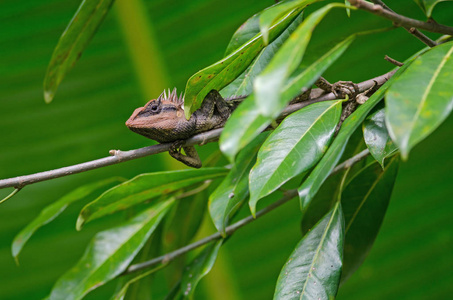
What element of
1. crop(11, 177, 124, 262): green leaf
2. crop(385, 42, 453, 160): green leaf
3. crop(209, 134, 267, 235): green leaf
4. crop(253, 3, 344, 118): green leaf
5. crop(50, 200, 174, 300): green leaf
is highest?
crop(253, 3, 344, 118): green leaf

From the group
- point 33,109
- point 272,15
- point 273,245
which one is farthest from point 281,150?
point 33,109

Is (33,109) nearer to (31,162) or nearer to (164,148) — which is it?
(31,162)

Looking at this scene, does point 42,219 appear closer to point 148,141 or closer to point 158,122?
point 158,122

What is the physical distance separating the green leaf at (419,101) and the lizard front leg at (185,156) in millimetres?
961

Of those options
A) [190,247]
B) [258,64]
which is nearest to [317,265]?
[190,247]

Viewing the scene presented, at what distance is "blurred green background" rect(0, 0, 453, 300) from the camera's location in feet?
7.61

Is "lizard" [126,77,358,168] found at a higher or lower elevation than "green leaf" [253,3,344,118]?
lower

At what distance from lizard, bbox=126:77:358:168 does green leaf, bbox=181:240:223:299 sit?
15.1 inches

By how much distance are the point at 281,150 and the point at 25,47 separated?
171 centimetres

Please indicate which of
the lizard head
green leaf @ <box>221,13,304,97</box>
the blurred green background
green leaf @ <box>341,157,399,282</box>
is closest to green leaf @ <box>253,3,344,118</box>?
green leaf @ <box>221,13,304,97</box>

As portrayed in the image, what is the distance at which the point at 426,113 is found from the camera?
801mm

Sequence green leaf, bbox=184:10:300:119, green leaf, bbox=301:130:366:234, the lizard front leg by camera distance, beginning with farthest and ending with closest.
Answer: the lizard front leg < green leaf, bbox=301:130:366:234 < green leaf, bbox=184:10:300:119

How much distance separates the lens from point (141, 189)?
1.64 m

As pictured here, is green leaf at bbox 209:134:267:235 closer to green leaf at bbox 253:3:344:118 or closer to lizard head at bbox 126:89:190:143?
lizard head at bbox 126:89:190:143
